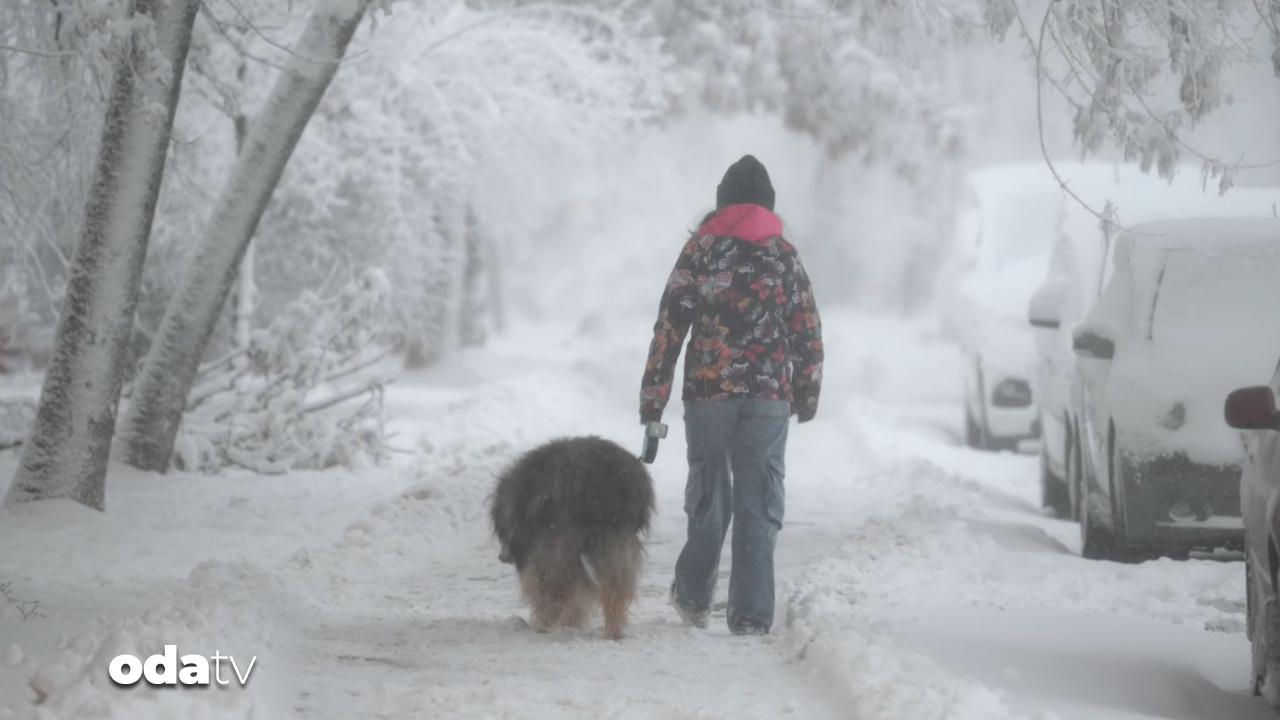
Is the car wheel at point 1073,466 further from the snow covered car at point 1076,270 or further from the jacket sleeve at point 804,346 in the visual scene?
the jacket sleeve at point 804,346

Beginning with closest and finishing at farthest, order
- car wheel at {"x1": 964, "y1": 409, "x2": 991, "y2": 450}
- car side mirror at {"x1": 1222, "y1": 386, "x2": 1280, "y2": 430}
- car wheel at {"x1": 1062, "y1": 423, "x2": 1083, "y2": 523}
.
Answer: car side mirror at {"x1": 1222, "y1": 386, "x2": 1280, "y2": 430}, car wheel at {"x1": 1062, "y1": 423, "x2": 1083, "y2": 523}, car wheel at {"x1": 964, "y1": 409, "x2": 991, "y2": 450}

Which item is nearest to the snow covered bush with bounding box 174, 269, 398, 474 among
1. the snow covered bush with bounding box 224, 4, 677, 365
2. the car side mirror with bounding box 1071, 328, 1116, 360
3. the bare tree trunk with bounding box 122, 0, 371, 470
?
the bare tree trunk with bounding box 122, 0, 371, 470

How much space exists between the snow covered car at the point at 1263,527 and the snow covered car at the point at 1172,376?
2.46 meters

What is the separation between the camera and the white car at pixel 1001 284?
→ 15500mm

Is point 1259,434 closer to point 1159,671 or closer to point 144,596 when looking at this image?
point 1159,671

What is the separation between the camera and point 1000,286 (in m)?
16.7

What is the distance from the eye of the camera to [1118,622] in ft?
22.4

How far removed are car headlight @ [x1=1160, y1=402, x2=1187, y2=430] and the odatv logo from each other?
5228 mm

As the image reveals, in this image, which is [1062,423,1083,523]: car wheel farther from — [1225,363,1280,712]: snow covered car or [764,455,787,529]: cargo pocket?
[1225,363,1280,712]: snow covered car

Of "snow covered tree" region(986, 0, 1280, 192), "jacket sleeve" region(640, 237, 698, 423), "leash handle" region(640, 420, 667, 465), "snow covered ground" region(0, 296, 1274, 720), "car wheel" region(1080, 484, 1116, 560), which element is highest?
"snow covered tree" region(986, 0, 1280, 192)

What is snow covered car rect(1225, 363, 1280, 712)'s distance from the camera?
536 centimetres

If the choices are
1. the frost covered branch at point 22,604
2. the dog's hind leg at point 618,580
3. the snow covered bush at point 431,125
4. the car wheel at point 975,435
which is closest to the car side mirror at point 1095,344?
the dog's hind leg at point 618,580

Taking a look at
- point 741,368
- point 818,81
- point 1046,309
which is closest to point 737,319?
point 741,368

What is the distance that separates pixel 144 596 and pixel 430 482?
4554 millimetres
